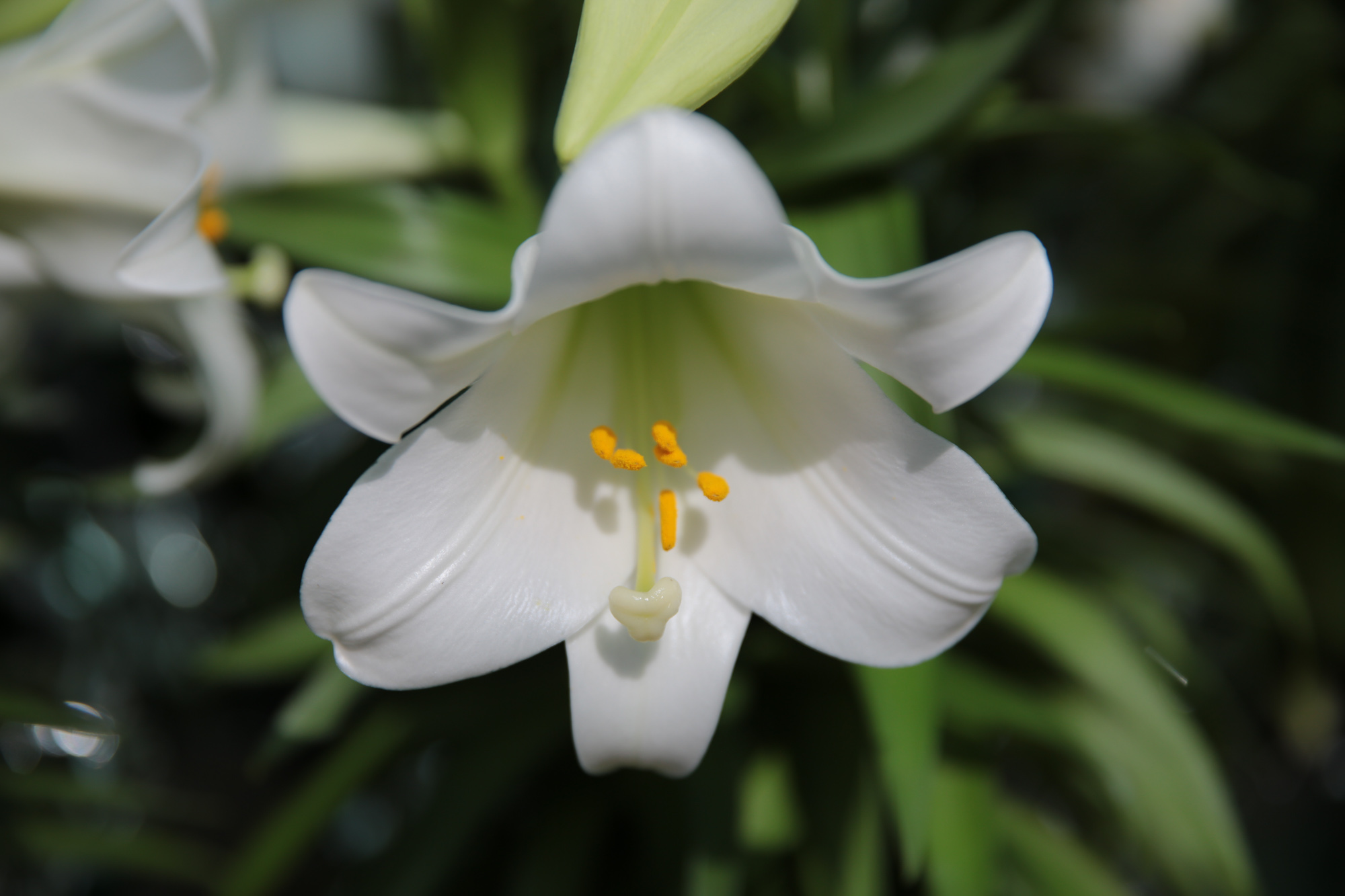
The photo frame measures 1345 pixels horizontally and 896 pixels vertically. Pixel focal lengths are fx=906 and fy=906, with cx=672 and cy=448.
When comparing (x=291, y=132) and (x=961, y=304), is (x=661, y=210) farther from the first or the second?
(x=291, y=132)

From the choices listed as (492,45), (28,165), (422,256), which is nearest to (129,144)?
(28,165)

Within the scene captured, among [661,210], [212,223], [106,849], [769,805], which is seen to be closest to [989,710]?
[769,805]

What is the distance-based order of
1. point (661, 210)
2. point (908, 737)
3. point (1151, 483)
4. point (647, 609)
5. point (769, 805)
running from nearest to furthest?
point (661, 210) < point (647, 609) < point (908, 737) < point (769, 805) < point (1151, 483)

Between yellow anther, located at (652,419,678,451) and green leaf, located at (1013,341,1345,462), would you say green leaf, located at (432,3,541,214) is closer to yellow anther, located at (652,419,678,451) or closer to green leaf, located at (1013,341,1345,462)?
yellow anther, located at (652,419,678,451)

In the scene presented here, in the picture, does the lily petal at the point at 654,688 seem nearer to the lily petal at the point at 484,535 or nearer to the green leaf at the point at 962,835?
the lily petal at the point at 484,535

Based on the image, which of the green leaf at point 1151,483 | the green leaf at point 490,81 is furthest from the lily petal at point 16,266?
the green leaf at point 1151,483
